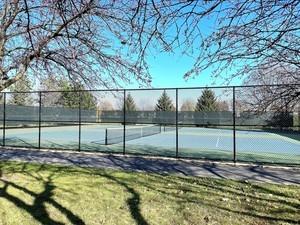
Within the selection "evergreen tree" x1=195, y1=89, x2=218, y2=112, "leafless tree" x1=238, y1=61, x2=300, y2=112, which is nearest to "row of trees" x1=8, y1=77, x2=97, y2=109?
"leafless tree" x1=238, y1=61, x2=300, y2=112

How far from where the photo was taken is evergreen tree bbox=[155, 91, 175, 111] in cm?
1691

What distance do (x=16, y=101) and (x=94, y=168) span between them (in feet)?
43.9

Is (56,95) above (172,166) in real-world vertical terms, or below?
above

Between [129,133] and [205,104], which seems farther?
[129,133]

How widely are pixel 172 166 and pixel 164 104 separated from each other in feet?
19.4

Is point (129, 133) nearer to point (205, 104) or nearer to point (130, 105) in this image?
point (130, 105)

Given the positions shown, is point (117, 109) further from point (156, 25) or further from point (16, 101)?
point (156, 25)

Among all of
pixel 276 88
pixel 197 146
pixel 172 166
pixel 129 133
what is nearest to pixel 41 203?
pixel 276 88

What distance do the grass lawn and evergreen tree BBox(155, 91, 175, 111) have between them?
7.37 metres

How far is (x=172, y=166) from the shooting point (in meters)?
12.1

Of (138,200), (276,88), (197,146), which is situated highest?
(276,88)

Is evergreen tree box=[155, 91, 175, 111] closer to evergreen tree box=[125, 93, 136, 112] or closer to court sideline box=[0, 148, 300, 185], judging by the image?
evergreen tree box=[125, 93, 136, 112]

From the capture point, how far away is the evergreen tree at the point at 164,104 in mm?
16906

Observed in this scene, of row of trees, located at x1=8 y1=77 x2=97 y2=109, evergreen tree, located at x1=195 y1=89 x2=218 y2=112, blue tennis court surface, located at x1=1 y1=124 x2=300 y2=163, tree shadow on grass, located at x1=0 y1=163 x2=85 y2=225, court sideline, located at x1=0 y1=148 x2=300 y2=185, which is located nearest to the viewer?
tree shadow on grass, located at x1=0 y1=163 x2=85 y2=225
